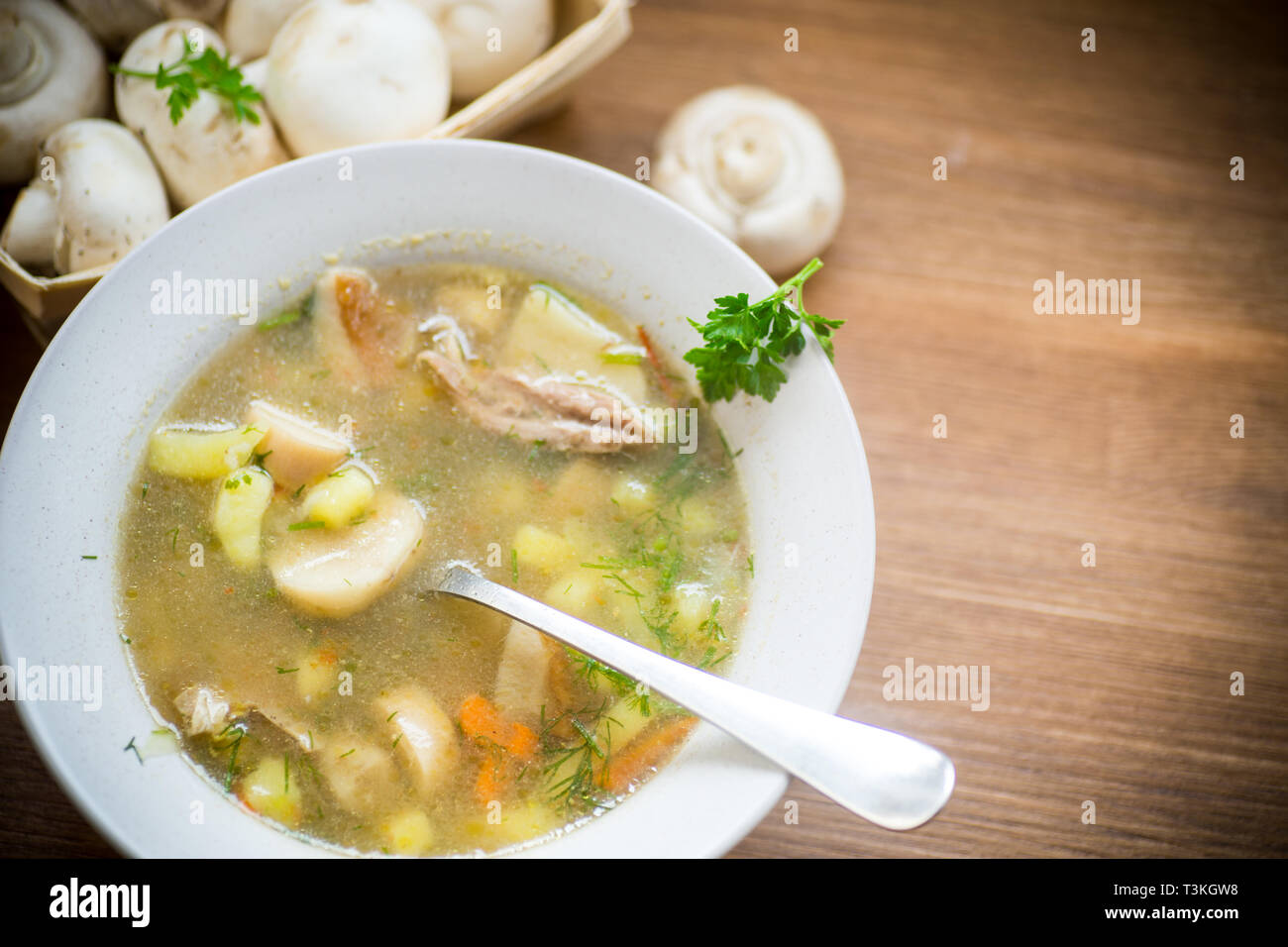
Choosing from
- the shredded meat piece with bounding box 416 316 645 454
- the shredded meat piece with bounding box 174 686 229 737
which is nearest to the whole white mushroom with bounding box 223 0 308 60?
the shredded meat piece with bounding box 416 316 645 454

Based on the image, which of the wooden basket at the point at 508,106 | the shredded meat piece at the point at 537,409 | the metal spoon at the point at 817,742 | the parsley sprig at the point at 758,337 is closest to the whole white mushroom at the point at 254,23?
the wooden basket at the point at 508,106

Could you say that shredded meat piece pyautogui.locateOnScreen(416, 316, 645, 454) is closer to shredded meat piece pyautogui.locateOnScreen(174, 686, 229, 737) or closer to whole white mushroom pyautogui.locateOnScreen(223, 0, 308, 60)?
shredded meat piece pyautogui.locateOnScreen(174, 686, 229, 737)

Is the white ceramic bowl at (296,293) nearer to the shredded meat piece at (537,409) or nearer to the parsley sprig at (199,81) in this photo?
the shredded meat piece at (537,409)

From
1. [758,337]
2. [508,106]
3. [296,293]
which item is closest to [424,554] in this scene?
[296,293]

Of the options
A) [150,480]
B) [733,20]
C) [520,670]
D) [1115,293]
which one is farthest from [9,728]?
[1115,293]

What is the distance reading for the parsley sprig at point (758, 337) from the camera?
1.75m

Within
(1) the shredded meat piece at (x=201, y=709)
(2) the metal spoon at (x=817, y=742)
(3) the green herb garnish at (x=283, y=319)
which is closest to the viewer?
(2) the metal spoon at (x=817, y=742)

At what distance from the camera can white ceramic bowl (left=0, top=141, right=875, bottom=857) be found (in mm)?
1604

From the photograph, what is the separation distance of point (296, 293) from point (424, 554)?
57 centimetres

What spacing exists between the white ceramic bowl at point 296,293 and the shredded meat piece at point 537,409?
18 centimetres

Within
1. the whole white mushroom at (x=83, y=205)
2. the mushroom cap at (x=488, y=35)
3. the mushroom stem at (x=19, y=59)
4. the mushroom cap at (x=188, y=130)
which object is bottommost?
the whole white mushroom at (x=83, y=205)

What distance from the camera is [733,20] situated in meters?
2.57

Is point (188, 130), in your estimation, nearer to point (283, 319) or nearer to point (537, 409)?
point (283, 319)

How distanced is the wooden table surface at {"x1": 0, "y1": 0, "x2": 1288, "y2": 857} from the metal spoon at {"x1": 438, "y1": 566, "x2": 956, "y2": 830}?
437 millimetres
